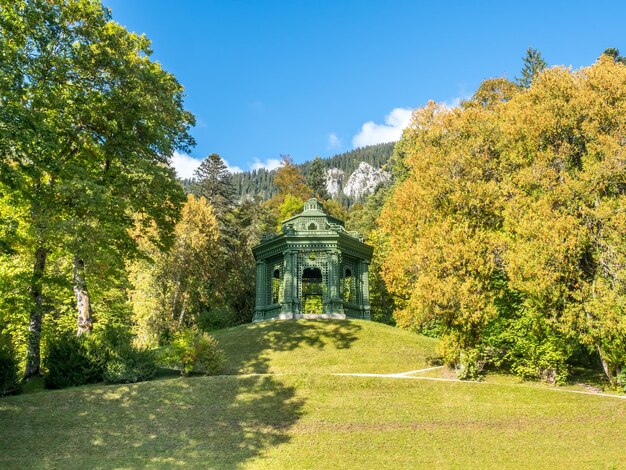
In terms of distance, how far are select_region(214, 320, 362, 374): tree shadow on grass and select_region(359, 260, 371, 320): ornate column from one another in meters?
2.79

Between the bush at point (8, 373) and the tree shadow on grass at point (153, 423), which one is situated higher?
the bush at point (8, 373)

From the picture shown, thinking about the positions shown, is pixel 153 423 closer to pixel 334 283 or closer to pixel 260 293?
pixel 334 283

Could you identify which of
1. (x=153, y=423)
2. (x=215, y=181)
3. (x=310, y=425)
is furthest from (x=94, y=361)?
(x=215, y=181)

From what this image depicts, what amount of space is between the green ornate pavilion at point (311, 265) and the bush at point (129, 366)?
1109 centimetres

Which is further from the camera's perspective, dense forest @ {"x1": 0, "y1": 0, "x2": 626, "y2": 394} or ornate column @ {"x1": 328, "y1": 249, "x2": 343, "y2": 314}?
ornate column @ {"x1": 328, "y1": 249, "x2": 343, "y2": 314}

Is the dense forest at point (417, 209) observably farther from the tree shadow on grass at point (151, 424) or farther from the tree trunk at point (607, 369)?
the tree shadow on grass at point (151, 424)

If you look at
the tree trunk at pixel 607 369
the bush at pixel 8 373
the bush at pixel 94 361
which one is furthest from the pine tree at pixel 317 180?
the bush at pixel 8 373

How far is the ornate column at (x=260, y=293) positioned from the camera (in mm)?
28172

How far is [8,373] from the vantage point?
14.0 m

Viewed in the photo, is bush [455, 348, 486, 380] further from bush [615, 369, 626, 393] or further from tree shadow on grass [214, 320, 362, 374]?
tree shadow on grass [214, 320, 362, 374]

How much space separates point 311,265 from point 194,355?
1184cm

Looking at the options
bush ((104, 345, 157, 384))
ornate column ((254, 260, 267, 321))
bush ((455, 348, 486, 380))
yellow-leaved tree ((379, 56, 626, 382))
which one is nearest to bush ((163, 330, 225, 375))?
bush ((104, 345, 157, 384))

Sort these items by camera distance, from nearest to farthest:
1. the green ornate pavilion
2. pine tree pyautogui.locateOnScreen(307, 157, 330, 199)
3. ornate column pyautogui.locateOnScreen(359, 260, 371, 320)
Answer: the green ornate pavilion < ornate column pyautogui.locateOnScreen(359, 260, 371, 320) < pine tree pyautogui.locateOnScreen(307, 157, 330, 199)

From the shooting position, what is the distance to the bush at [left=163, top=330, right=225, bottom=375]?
15945mm
